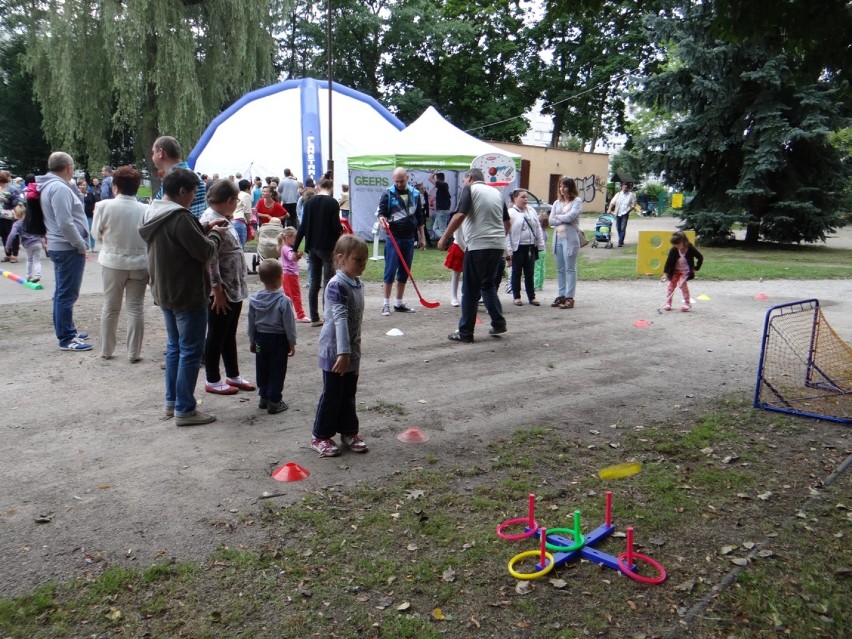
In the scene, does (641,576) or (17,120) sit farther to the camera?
(17,120)

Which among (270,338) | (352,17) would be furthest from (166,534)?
(352,17)

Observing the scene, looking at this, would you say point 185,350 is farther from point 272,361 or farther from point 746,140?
point 746,140

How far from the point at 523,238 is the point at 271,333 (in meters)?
5.79

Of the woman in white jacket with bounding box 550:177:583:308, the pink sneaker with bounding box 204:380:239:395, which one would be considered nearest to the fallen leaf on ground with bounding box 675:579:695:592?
the pink sneaker with bounding box 204:380:239:395

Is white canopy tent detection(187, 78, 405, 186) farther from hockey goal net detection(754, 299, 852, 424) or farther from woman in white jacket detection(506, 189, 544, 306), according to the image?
hockey goal net detection(754, 299, 852, 424)

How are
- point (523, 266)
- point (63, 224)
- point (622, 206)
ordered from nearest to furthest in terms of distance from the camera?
point (63, 224) → point (523, 266) → point (622, 206)

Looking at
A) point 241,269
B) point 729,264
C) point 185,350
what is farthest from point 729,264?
point 185,350

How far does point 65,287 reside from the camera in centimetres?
760

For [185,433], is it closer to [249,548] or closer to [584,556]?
[249,548]

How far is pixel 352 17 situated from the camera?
44.8 meters

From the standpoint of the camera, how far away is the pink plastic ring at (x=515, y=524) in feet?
12.4

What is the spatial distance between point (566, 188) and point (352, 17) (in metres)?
39.2

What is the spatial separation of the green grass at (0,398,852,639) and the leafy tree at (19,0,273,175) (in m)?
23.0

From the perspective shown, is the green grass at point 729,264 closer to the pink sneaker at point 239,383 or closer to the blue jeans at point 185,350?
the pink sneaker at point 239,383
